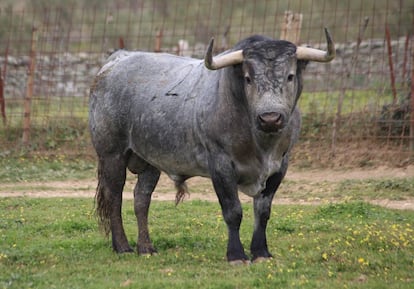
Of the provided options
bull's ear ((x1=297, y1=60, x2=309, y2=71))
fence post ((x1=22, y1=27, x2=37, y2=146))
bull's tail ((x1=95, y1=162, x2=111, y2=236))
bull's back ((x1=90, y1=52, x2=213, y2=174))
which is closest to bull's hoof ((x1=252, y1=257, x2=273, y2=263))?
bull's back ((x1=90, y1=52, x2=213, y2=174))

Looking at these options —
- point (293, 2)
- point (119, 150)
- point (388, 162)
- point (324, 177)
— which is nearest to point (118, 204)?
point (119, 150)

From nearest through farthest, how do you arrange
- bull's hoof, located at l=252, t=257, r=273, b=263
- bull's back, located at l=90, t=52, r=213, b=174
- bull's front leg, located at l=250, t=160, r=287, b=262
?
1. bull's hoof, located at l=252, t=257, r=273, b=263
2. bull's front leg, located at l=250, t=160, r=287, b=262
3. bull's back, located at l=90, t=52, r=213, b=174

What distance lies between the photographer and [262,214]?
761 centimetres

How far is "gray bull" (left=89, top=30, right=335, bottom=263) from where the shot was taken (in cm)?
700

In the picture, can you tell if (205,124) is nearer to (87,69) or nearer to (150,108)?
(150,108)

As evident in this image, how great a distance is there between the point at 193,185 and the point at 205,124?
6453 millimetres

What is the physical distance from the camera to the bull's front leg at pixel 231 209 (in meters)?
7.30

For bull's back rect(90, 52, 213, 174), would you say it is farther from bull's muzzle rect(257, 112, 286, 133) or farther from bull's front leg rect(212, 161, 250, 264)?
bull's muzzle rect(257, 112, 286, 133)

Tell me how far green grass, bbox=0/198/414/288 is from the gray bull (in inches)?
15.7

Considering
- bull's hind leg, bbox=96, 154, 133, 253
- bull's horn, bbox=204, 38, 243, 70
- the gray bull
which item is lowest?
bull's hind leg, bbox=96, 154, 133, 253

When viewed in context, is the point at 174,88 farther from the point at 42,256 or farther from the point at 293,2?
the point at 293,2

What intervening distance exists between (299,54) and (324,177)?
23.3 feet

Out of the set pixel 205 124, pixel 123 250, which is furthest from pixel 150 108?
pixel 123 250

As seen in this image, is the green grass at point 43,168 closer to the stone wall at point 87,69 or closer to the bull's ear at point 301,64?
the stone wall at point 87,69
